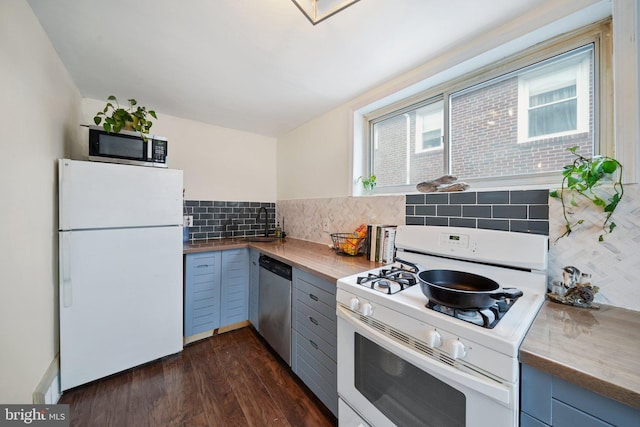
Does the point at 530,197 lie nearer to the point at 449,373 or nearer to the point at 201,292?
the point at 449,373

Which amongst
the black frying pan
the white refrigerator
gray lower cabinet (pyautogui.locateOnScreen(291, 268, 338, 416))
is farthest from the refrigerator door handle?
the black frying pan

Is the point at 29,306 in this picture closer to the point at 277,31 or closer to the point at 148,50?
the point at 148,50

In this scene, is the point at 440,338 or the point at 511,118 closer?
the point at 440,338

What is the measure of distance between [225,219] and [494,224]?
8.62 ft

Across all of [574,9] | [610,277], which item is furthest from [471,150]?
[610,277]

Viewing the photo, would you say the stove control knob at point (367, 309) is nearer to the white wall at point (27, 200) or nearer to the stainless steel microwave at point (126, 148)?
the white wall at point (27, 200)

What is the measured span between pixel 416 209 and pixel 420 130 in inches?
27.3

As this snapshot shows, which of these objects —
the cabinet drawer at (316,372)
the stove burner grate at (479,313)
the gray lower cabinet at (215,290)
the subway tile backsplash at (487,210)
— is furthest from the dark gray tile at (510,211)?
the gray lower cabinet at (215,290)

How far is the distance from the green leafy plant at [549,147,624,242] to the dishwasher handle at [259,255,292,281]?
1.55 metres

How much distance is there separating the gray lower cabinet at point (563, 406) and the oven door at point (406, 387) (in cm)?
5

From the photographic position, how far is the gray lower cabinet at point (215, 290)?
2057 millimetres

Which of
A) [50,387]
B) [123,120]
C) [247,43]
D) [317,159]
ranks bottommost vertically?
[50,387]

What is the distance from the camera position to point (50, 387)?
1.37 meters

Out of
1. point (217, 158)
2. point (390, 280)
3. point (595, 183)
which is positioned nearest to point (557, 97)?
point (595, 183)
